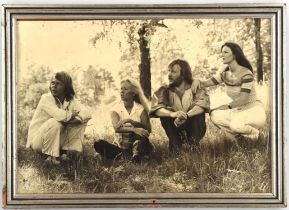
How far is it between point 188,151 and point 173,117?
0.33 feet

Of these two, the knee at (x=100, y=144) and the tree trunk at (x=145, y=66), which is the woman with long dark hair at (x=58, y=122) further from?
the tree trunk at (x=145, y=66)

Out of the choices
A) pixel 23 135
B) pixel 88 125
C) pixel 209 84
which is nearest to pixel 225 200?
pixel 209 84

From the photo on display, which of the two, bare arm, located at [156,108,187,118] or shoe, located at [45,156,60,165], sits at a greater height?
bare arm, located at [156,108,187,118]

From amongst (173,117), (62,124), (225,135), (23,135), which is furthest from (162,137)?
(23,135)

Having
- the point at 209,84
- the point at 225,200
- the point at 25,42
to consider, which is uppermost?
the point at 25,42

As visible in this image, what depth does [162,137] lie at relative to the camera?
149 cm

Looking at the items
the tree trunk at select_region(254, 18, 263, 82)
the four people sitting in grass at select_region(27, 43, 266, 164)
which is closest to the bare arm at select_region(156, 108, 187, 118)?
the four people sitting in grass at select_region(27, 43, 266, 164)

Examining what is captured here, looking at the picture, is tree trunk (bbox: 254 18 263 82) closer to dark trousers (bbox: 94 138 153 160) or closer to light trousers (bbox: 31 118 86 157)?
dark trousers (bbox: 94 138 153 160)

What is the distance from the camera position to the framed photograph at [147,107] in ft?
4.88

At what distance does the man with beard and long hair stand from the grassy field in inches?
1.1

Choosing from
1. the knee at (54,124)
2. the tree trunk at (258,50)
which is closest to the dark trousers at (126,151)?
the knee at (54,124)

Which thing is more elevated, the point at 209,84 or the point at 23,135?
the point at 209,84

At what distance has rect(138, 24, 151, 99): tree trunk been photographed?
1495mm

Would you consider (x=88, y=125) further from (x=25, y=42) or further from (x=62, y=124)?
(x=25, y=42)
